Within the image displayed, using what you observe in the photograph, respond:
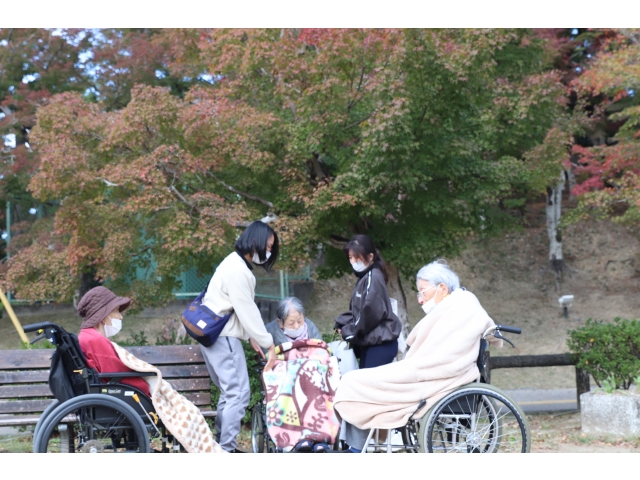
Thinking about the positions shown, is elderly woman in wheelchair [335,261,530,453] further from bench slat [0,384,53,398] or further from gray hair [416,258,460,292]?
bench slat [0,384,53,398]

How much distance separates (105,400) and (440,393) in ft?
6.47

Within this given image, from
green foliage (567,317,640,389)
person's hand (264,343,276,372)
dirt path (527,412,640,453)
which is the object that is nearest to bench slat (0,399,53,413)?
person's hand (264,343,276,372)

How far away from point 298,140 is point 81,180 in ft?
8.08

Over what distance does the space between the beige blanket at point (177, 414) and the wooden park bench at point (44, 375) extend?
54cm

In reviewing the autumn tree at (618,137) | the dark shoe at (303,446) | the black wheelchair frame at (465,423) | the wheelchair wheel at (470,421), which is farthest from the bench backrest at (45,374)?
the autumn tree at (618,137)

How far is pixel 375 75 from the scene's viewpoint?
7.12 metres

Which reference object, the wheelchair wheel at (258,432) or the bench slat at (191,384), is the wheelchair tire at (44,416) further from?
the wheelchair wheel at (258,432)

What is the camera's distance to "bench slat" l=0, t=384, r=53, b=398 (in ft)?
15.8

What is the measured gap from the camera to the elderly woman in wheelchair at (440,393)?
3.96m

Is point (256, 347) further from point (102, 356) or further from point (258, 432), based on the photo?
point (102, 356)

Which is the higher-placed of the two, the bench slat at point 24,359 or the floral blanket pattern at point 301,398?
the bench slat at point 24,359

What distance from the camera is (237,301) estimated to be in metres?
4.38

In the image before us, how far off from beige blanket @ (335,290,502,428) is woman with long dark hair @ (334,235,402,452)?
0.39 meters

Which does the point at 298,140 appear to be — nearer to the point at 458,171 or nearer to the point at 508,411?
the point at 458,171
